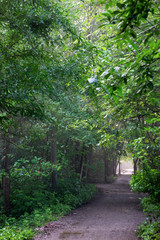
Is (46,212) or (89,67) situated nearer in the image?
(89,67)

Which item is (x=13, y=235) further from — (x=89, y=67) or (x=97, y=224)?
(x=89, y=67)

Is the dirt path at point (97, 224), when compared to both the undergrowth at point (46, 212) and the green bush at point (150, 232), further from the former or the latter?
the undergrowth at point (46, 212)

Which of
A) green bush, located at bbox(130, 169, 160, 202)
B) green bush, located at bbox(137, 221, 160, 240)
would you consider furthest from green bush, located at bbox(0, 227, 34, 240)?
green bush, located at bbox(130, 169, 160, 202)

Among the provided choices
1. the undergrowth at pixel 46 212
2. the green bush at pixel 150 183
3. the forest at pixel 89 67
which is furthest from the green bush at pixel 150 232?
the undergrowth at pixel 46 212

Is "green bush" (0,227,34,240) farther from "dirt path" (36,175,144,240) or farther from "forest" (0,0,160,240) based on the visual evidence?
"dirt path" (36,175,144,240)

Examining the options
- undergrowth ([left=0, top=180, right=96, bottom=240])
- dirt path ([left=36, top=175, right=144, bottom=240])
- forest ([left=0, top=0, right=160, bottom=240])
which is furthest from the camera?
dirt path ([left=36, top=175, right=144, bottom=240])

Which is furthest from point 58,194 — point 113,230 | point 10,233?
point 10,233

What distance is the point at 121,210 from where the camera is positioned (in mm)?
12148

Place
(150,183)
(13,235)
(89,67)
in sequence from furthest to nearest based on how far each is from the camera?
(13,235) < (150,183) < (89,67)

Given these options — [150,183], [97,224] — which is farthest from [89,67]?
[97,224]

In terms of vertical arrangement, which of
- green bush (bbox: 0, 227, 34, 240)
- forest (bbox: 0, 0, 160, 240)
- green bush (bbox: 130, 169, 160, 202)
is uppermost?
forest (bbox: 0, 0, 160, 240)

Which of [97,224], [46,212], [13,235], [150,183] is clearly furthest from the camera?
[46,212]

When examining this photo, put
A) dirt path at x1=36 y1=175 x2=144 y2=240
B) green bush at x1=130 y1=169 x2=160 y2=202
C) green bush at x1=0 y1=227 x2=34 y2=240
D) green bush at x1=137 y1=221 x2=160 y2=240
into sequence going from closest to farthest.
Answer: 1. green bush at x1=137 y1=221 x2=160 y2=240
2. green bush at x1=130 y1=169 x2=160 y2=202
3. green bush at x1=0 y1=227 x2=34 y2=240
4. dirt path at x1=36 y1=175 x2=144 y2=240

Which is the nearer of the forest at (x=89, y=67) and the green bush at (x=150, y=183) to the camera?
the forest at (x=89, y=67)
